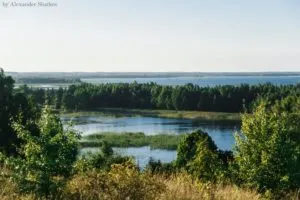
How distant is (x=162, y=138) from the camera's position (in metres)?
69.4

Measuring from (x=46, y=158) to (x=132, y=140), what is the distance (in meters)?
59.7

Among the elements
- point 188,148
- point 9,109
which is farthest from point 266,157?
point 188,148

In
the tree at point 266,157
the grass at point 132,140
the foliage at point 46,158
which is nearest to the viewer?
the foliage at point 46,158

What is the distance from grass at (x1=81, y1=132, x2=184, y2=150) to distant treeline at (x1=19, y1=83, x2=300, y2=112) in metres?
46.2

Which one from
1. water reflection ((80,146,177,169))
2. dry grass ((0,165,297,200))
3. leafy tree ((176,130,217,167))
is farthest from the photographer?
water reflection ((80,146,177,169))

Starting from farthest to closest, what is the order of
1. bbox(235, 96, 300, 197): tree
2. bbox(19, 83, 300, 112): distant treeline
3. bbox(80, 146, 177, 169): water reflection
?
bbox(19, 83, 300, 112): distant treeline < bbox(80, 146, 177, 169): water reflection < bbox(235, 96, 300, 197): tree

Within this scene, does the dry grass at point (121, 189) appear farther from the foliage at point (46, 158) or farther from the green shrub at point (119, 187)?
the foliage at point (46, 158)

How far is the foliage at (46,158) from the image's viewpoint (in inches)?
301

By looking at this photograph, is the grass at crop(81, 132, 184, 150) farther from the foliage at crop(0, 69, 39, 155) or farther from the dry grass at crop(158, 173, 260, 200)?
the dry grass at crop(158, 173, 260, 200)

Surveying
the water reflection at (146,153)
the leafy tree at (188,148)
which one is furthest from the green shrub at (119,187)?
the water reflection at (146,153)

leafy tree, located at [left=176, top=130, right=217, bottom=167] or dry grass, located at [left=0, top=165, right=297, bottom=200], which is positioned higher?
dry grass, located at [left=0, top=165, right=297, bottom=200]

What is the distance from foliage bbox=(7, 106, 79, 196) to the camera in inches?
301

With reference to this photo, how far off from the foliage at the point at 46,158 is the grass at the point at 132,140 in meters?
53.5

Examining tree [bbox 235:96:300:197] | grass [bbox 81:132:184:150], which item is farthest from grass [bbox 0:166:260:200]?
grass [bbox 81:132:184:150]
